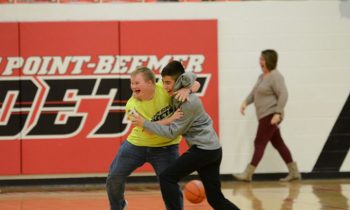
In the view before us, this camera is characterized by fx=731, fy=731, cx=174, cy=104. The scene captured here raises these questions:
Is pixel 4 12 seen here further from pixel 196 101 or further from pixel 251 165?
pixel 196 101

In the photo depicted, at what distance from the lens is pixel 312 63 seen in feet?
39.7

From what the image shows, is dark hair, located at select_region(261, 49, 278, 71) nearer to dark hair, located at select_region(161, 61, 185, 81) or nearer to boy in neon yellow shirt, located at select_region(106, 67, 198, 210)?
boy in neon yellow shirt, located at select_region(106, 67, 198, 210)

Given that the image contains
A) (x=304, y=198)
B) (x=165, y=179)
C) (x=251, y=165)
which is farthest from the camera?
(x=251, y=165)

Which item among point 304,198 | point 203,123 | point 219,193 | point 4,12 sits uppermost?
point 4,12

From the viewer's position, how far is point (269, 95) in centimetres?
1146

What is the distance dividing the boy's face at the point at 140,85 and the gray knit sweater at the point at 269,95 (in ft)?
15.9

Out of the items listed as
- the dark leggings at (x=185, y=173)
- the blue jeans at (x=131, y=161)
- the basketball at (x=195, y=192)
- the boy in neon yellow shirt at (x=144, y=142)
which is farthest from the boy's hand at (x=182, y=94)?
the basketball at (x=195, y=192)

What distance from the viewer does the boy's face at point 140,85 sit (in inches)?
268

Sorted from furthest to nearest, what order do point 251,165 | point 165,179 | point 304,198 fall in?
point 251,165 < point 304,198 < point 165,179

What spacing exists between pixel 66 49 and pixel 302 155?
425cm

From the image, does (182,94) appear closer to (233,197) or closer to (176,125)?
(176,125)

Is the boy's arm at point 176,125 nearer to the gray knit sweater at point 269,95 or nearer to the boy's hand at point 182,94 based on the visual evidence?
the boy's hand at point 182,94

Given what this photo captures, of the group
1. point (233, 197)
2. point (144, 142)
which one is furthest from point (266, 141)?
point (144, 142)

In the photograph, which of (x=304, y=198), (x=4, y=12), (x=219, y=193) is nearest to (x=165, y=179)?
(x=219, y=193)
